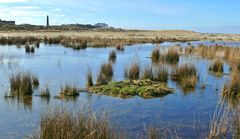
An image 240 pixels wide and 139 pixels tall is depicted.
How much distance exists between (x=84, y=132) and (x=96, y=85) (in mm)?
7467

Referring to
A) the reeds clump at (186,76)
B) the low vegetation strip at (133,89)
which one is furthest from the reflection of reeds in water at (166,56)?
the low vegetation strip at (133,89)

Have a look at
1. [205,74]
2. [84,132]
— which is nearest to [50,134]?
[84,132]

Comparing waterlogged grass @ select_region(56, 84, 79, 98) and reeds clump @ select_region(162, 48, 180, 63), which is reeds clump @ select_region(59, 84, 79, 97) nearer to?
waterlogged grass @ select_region(56, 84, 79, 98)

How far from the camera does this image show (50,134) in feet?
18.1

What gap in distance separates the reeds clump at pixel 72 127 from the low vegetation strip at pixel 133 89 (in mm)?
5941

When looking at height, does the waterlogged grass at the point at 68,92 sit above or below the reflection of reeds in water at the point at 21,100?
above

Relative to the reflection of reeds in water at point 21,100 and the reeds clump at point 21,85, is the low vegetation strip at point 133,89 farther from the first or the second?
the reflection of reeds in water at point 21,100

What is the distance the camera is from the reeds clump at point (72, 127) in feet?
17.8

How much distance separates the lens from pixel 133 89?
12078 millimetres

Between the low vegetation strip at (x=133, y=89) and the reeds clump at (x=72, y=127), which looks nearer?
the reeds clump at (x=72, y=127)

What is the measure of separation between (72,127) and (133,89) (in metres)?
6.65

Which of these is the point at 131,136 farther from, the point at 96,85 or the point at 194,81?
the point at 194,81

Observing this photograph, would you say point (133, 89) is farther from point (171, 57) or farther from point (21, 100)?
point (171, 57)

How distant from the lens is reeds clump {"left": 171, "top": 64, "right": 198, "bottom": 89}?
13500 mm
